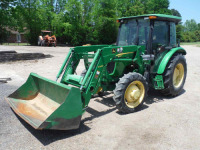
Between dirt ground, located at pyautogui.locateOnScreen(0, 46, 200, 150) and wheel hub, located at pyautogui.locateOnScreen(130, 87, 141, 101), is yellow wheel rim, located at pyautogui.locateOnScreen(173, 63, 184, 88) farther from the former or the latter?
wheel hub, located at pyautogui.locateOnScreen(130, 87, 141, 101)

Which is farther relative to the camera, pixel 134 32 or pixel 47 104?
pixel 134 32

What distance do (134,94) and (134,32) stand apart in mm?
1895

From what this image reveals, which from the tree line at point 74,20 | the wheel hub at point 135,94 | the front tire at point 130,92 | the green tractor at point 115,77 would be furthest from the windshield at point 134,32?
the tree line at point 74,20

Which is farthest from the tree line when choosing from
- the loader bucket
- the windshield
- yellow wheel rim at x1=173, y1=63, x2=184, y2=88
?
the loader bucket

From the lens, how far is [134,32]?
555 centimetres

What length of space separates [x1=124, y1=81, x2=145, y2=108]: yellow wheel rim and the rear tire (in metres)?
0.98

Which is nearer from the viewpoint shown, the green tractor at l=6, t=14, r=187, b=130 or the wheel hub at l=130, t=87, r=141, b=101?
the green tractor at l=6, t=14, r=187, b=130

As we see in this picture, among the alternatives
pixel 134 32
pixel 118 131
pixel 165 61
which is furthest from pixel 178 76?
pixel 118 131

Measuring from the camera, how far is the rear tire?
5406 millimetres

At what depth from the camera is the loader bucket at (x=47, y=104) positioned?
341 centimetres

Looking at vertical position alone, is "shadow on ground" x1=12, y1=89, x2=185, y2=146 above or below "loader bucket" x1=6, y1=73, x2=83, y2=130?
below

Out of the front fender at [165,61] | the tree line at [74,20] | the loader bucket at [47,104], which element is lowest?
the loader bucket at [47,104]

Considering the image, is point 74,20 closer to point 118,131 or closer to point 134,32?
point 134,32

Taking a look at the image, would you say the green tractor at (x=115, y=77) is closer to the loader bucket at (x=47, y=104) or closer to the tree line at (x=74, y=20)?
the loader bucket at (x=47, y=104)
